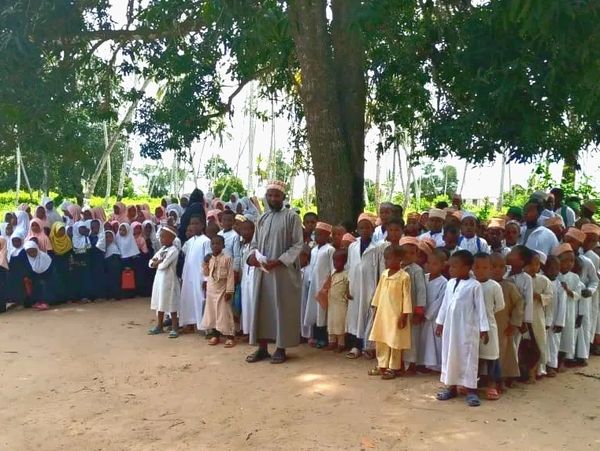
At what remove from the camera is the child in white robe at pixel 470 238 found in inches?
246

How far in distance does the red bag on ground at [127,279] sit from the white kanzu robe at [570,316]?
6.55 metres

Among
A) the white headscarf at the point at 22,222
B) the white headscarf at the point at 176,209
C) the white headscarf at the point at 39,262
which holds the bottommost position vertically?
the white headscarf at the point at 39,262

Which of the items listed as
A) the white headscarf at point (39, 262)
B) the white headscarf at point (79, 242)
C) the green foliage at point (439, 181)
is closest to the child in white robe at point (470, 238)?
the white headscarf at point (79, 242)

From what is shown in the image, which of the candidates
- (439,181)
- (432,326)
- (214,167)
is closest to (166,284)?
(432,326)

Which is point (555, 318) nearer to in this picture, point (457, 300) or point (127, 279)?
point (457, 300)

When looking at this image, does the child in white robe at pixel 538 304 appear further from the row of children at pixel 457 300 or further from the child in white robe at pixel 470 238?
the child in white robe at pixel 470 238

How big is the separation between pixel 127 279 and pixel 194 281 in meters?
2.70

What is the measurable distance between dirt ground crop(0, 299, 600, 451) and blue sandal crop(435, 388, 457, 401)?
0.07m

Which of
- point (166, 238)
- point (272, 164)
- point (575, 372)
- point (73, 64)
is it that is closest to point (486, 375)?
point (575, 372)

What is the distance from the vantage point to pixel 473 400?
4789 mm

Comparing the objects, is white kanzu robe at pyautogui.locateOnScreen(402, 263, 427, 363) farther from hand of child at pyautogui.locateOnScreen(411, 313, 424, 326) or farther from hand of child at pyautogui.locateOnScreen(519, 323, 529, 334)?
hand of child at pyautogui.locateOnScreen(519, 323, 529, 334)

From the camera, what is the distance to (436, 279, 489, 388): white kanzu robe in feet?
15.8

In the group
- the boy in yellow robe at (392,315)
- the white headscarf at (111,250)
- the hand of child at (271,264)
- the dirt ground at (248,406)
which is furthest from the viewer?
the white headscarf at (111,250)

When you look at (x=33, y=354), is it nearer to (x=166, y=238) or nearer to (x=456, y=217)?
(x=166, y=238)
